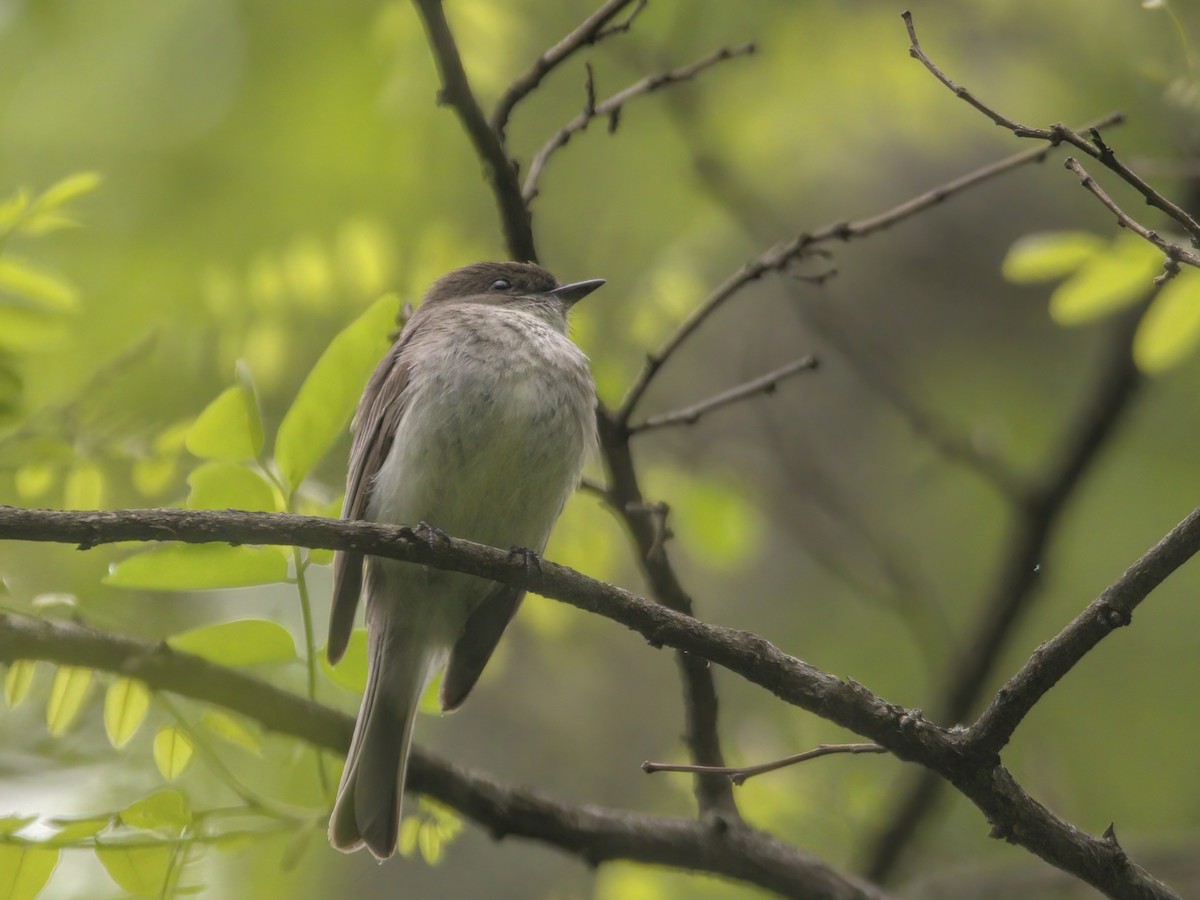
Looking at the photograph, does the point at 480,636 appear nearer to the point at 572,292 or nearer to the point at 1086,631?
the point at 572,292

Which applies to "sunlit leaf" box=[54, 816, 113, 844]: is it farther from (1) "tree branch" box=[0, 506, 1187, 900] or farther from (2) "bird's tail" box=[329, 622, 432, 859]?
(2) "bird's tail" box=[329, 622, 432, 859]

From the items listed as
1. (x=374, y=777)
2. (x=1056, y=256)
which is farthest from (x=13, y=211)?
(x=1056, y=256)

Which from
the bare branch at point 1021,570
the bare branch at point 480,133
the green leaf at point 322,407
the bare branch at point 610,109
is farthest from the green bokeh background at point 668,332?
the bare branch at point 480,133

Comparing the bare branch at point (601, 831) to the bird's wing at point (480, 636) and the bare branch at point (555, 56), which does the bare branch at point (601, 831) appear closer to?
the bird's wing at point (480, 636)

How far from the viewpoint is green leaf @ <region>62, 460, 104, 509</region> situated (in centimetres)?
352

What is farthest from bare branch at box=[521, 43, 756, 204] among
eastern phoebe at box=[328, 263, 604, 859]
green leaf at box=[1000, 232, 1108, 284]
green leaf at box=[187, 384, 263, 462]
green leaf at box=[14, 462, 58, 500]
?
green leaf at box=[14, 462, 58, 500]

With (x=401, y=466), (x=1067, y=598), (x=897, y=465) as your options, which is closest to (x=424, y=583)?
(x=401, y=466)

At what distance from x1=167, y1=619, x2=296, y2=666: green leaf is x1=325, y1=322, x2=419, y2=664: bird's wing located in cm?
82

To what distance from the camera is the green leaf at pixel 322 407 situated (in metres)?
3.16

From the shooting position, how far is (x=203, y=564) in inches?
117

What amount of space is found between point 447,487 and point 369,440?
477 mm

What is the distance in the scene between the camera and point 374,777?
3.86 metres

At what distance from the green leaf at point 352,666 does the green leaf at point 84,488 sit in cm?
74

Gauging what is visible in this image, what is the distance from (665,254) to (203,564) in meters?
3.44
